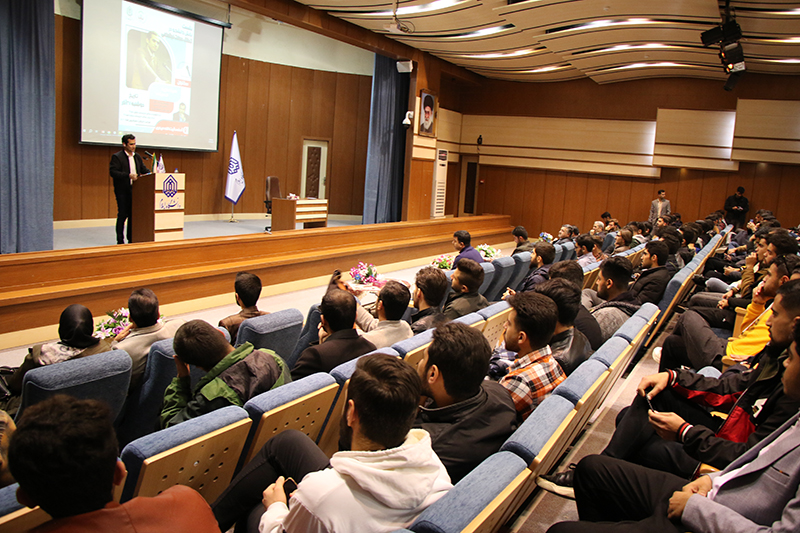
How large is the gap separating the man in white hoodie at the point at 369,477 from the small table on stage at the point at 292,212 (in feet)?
23.4

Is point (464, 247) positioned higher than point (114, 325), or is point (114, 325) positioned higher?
point (464, 247)

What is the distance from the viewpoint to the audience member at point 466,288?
12.3 feet

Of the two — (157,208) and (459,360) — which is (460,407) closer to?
(459,360)

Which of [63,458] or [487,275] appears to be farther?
[487,275]

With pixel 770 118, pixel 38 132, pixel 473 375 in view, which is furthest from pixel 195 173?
pixel 770 118

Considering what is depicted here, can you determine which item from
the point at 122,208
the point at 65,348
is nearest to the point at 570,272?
the point at 65,348

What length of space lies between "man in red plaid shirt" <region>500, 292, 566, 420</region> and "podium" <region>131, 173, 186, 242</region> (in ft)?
17.0

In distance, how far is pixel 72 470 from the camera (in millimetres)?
1155

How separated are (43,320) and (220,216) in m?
6.32

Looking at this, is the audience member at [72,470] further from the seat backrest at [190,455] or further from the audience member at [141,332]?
the audience member at [141,332]

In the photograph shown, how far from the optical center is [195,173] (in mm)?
10375

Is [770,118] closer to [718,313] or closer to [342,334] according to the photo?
[718,313]

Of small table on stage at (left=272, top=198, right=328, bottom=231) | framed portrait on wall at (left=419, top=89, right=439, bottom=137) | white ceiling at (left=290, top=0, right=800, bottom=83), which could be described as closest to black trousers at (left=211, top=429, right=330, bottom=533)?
small table on stage at (left=272, top=198, right=328, bottom=231)

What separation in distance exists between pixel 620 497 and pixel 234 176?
32.1 feet
